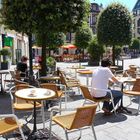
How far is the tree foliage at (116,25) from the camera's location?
20.5 metres

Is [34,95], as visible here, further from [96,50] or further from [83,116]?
[96,50]

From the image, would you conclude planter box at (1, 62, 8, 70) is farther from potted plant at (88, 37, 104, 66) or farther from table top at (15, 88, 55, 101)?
table top at (15, 88, 55, 101)

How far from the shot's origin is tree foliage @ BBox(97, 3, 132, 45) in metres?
20.5

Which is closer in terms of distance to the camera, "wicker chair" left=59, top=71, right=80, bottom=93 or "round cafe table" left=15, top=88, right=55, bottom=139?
"round cafe table" left=15, top=88, right=55, bottom=139

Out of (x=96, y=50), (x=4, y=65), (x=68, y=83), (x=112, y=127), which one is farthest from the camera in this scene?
(x=96, y=50)

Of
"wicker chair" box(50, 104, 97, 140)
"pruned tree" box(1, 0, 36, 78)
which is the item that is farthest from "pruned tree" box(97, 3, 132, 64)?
"wicker chair" box(50, 104, 97, 140)

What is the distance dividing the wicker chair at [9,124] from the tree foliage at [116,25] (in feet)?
52.6

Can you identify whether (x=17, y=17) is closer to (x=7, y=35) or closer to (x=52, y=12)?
(x=52, y=12)

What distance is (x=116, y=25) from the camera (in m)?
20.6

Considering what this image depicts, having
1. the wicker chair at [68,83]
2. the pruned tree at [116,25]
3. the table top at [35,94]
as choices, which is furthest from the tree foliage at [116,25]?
the table top at [35,94]

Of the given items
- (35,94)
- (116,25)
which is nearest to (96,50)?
(116,25)

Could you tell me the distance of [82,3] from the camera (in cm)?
1059

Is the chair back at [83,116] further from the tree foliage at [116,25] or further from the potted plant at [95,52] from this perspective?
the potted plant at [95,52]

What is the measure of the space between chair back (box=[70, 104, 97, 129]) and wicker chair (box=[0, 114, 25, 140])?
2.64 ft
